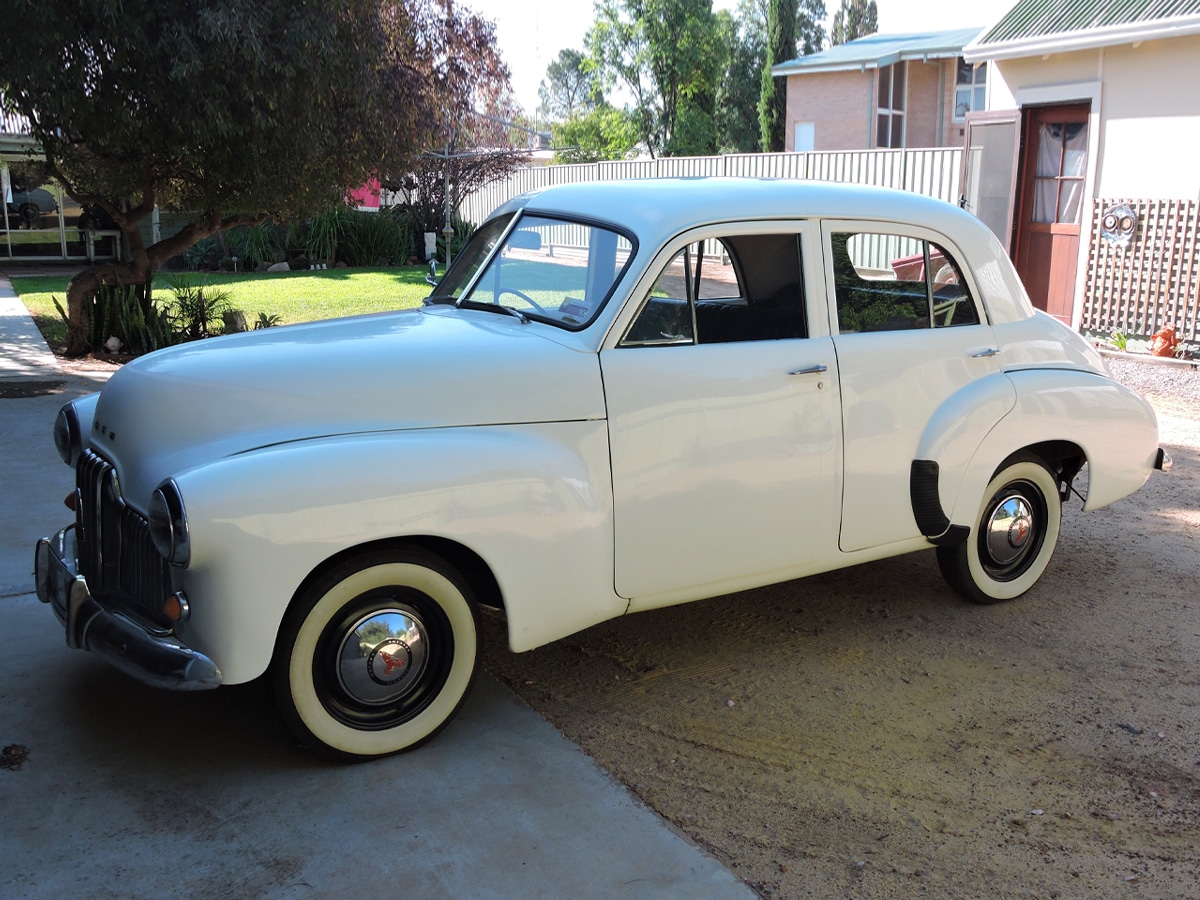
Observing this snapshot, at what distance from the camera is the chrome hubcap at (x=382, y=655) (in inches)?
139

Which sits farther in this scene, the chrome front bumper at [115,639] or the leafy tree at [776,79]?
the leafy tree at [776,79]

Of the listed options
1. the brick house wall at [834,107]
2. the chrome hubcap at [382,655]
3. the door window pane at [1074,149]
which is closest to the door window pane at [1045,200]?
the door window pane at [1074,149]

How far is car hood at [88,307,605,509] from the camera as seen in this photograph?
3.50 metres

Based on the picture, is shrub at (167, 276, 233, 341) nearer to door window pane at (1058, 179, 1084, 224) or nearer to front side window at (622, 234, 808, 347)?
front side window at (622, 234, 808, 347)

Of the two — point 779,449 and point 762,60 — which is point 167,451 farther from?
point 762,60

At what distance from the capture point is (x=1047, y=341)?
5.08 m

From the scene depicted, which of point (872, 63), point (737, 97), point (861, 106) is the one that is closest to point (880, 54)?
point (872, 63)

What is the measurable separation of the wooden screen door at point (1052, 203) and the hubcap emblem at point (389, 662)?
1184cm

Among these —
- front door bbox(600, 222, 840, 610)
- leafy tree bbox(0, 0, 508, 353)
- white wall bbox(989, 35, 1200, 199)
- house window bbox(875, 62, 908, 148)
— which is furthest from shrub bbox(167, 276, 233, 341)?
house window bbox(875, 62, 908, 148)

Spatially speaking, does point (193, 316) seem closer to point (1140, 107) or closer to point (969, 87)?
point (1140, 107)

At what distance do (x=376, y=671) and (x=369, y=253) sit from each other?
22002 millimetres

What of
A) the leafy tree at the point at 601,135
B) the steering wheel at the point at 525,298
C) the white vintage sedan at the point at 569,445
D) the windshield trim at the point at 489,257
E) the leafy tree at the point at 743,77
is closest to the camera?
the white vintage sedan at the point at 569,445

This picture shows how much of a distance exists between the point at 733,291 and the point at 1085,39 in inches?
396

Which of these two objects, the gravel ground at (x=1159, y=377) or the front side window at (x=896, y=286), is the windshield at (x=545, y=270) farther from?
the gravel ground at (x=1159, y=377)
